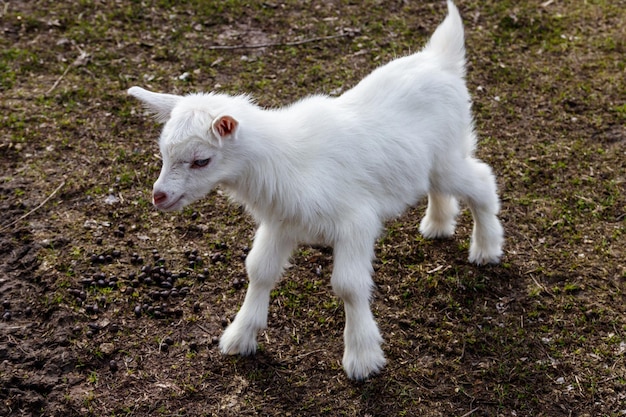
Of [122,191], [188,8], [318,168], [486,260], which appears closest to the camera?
[318,168]

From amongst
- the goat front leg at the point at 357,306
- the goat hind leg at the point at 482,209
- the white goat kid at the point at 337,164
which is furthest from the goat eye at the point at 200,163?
the goat hind leg at the point at 482,209

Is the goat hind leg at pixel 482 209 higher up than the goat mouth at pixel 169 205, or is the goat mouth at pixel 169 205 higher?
the goat mouth at pixel 169 205

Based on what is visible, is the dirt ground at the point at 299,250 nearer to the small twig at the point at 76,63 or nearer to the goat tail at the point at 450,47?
the small twig at the point at 76,63

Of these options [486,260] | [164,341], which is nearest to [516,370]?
[486,260]

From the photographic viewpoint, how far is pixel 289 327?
4.94 m

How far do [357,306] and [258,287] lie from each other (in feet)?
2.14

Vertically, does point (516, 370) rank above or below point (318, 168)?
below

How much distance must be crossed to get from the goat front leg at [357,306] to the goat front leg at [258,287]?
40 centimetres

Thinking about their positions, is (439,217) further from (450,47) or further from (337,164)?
(337,164)

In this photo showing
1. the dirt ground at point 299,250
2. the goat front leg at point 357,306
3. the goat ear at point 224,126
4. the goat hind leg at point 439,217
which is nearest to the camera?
the goat ear at point 224,126

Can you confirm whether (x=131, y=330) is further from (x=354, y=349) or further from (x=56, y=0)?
(x=56, y=0)

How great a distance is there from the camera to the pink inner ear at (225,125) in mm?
3793

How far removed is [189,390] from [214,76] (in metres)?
3.73

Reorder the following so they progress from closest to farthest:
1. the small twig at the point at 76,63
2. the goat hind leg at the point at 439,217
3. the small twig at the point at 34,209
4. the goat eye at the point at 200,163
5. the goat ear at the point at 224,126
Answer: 1. the goat ear at the point at 224,126
2. the goat eye at the point at 200,163
3. the goat hind leg at the point at 439,217
4. the small twig at the point at 34,209
5. the small twig at the point at 76,63
